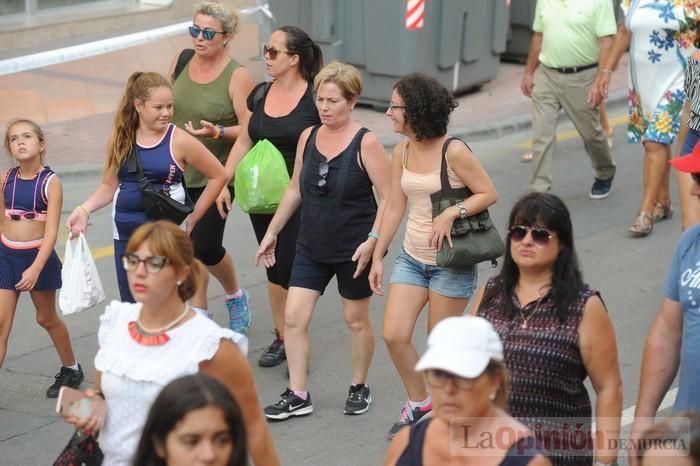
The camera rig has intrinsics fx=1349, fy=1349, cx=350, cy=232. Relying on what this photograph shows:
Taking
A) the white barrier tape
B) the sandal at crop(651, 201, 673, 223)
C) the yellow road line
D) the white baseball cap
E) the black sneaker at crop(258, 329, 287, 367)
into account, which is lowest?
the yellow road line

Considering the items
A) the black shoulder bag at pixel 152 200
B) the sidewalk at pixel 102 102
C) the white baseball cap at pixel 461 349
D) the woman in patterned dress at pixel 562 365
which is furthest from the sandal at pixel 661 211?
the white baseball cap at pixel 461 349

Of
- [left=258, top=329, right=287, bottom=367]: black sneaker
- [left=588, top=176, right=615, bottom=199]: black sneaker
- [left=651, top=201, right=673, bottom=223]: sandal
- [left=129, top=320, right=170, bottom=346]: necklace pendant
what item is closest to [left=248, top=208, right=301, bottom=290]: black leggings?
[left=258, top=329, right=287, bottom=367]: black sneaker

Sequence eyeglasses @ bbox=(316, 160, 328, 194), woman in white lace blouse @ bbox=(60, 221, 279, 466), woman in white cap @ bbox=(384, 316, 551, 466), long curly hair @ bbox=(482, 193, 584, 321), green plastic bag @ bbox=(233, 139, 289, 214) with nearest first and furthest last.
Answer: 1. woman in white cap @ bbox=(384, 316, 551, 466)
2. woman in white lace blouse @ bbox=(60, 221, 279, 466)
3. long curly hair @ bbox=(482, 193, 584, 321)
4. eyeglasses @ bbox=(316, 160, 328, 194)
5. green plastic bag @ bbox=(233, 139, 289, 214)

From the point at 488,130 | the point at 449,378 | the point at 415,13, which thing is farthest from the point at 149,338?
the point at 415,13

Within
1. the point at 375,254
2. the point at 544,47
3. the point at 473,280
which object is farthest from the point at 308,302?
the point at 544,47

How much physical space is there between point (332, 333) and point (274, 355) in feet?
2.12

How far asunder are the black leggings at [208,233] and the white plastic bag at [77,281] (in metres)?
1.17

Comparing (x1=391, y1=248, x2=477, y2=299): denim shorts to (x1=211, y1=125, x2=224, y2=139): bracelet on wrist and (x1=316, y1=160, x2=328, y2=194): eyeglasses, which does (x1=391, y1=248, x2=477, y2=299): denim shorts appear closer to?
(x1=316, y1=160, x2=328, y2=194): eyeglasses

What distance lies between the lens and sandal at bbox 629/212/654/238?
32.9ft

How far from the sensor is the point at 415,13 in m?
14.0

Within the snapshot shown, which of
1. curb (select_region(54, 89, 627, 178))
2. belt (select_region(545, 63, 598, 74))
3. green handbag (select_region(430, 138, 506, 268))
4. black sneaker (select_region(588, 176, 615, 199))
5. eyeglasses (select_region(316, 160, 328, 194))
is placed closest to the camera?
green handbag (select_region(430, 138, 506, 268))

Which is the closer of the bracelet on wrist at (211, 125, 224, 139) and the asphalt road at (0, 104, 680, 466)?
the asphalt road at (0, 104, 680, 466)

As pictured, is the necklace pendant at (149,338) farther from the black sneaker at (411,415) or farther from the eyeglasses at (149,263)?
the black sneaker at (411,415)

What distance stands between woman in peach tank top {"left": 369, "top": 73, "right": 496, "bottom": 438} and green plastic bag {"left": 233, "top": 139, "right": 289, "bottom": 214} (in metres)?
0.92
